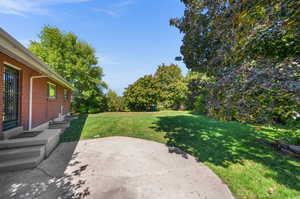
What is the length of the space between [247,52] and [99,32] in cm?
1015

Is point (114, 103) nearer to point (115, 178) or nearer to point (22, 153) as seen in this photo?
point (22, 153)

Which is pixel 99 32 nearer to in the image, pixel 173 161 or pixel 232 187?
pixel 173 161

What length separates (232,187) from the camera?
2.21 meters

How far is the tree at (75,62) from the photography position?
41.5ft

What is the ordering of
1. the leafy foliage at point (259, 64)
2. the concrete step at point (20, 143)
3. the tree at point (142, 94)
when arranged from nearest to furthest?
the leafy foliage at point (259, 64)
the concrete step at point (20, 143)
the tree at point (142, 94)

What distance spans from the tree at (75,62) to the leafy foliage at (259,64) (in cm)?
1413

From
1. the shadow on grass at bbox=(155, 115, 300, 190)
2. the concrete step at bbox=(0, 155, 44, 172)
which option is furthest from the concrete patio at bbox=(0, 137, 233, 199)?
the shadow on grass at bbox=(155, 115, 300, 190)

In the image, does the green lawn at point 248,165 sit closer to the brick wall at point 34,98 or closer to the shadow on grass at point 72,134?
the shadow on grass at point 72,134

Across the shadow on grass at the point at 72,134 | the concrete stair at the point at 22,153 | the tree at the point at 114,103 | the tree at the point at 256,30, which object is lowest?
the shadow on grass at the point at 72,134

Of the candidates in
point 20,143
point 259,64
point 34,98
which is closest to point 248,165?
point 259,64

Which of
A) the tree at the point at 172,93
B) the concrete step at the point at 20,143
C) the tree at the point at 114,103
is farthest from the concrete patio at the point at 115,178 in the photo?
the tree at the point at 172,93

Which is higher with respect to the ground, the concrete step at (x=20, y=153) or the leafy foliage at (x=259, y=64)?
the leafy foliage at (x=259, y=64)

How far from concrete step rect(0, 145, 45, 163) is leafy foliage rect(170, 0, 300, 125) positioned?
394cm

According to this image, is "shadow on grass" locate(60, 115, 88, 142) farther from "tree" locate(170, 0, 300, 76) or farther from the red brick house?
"tree" locate(170, 0, 300, 76)
